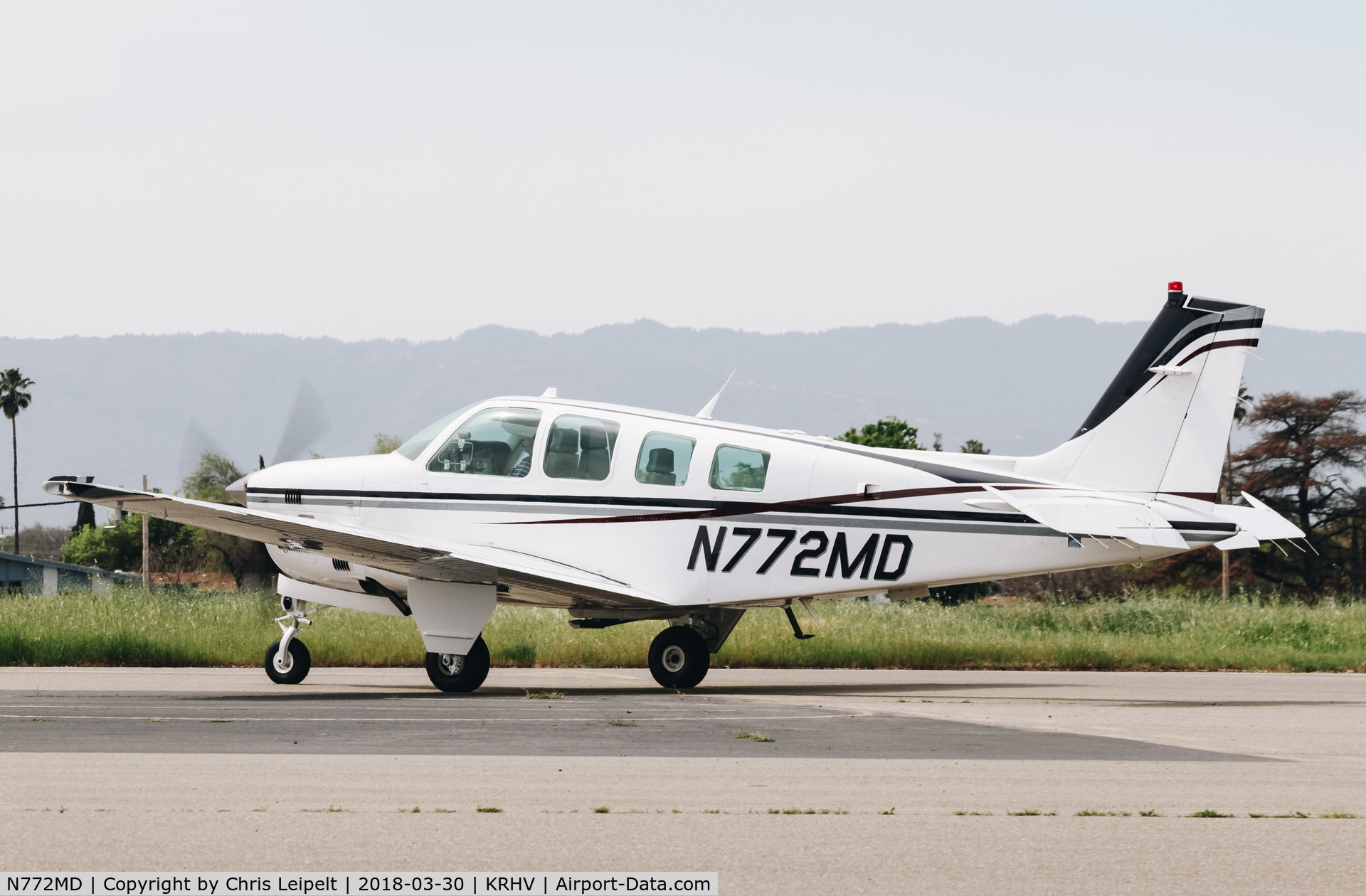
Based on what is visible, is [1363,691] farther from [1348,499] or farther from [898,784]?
[1348,499]

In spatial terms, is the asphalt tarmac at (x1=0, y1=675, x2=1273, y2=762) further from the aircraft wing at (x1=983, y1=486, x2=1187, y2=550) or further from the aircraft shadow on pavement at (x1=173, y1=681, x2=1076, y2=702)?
the aircraft wing at (x1=983, y1=486, x2=1187, y2=550)

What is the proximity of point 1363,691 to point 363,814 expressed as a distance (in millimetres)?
12700

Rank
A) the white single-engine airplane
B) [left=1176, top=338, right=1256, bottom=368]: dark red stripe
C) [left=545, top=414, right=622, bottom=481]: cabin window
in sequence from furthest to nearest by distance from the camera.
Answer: [left=545, top=414, right=622, bottom=481]: cabin window < [left=1176, top=338, right=1256, bottom=368]: dark red stripe < the white single-engine airplane

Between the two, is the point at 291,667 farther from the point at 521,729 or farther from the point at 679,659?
the point at 521,729

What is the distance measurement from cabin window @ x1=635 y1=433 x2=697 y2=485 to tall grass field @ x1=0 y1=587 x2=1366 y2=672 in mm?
5558

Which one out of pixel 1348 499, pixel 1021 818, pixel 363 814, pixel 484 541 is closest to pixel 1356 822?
pixel 1021 818

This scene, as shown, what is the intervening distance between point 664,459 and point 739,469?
82 centimetres

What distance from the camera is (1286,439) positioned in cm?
5272

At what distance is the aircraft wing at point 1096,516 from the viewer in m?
12.6

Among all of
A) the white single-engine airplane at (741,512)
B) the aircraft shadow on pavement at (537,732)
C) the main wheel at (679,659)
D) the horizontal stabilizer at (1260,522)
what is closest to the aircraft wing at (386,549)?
the white single-engine airplane at (741,512)

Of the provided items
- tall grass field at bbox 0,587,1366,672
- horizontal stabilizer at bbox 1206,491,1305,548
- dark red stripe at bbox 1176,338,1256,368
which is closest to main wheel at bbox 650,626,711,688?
tall grass field at bbox 0,587,1366,672
